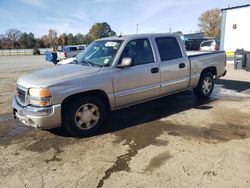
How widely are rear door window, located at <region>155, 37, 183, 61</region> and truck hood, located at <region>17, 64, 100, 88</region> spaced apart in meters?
1.67

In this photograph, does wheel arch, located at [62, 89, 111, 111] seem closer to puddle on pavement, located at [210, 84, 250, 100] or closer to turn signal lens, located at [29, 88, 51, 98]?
turn signal lens, located at [29, 88, 51, 98]

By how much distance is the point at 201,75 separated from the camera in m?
6.78

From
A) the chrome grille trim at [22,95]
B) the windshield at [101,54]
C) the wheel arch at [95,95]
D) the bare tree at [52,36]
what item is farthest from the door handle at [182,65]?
the bare tree at [52,36]

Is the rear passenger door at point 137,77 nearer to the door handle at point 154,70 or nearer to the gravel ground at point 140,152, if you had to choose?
the door handle at point 154,70

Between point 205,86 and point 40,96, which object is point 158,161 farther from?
point 205,86

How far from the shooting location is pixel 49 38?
8819 centimetres

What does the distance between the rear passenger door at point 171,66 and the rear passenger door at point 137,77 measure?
0.76ft

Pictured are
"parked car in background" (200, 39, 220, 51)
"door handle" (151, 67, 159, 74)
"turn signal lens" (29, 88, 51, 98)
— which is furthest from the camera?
"parked car in background" (200, 39, 220, 51)

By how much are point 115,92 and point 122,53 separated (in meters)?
0.79

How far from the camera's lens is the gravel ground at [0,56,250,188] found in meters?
3.22

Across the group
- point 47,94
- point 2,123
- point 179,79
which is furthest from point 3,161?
point 179,79

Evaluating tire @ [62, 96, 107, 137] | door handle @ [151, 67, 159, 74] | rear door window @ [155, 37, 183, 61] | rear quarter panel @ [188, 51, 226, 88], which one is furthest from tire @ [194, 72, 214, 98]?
tire @ [62, 96, 107, 137]

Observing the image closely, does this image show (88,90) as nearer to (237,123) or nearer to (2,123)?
(2,123)

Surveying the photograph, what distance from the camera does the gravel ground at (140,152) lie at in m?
3.22
